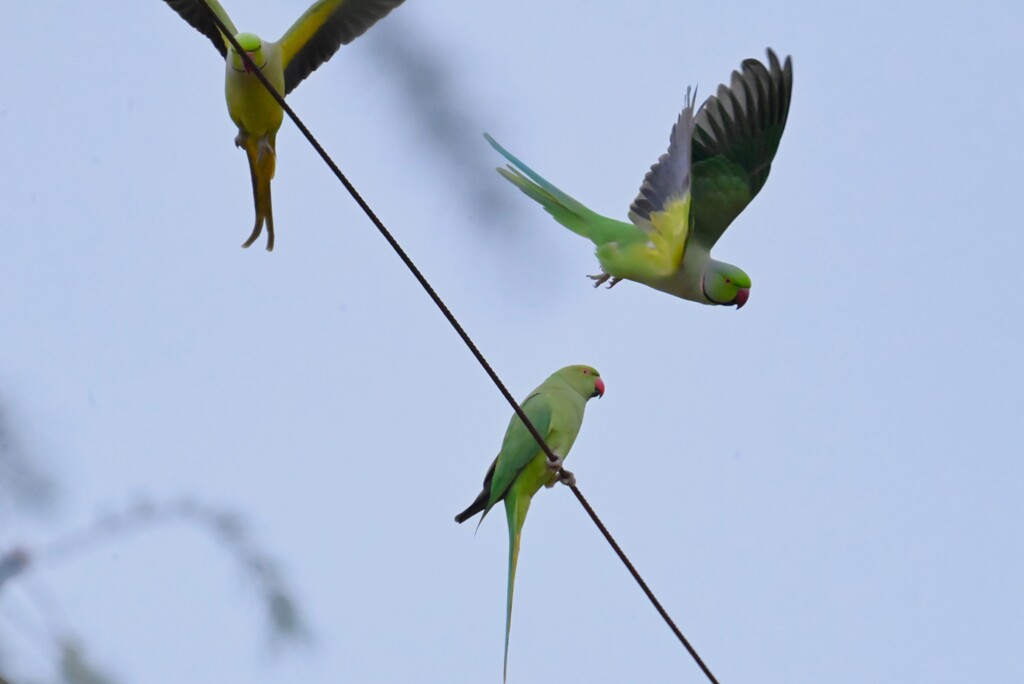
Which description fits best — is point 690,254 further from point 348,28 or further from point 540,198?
point 348,28

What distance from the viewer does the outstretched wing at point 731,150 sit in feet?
18.4

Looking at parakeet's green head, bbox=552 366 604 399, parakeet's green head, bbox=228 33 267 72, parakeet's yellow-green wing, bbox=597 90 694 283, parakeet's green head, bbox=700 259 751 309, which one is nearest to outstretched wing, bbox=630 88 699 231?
parakeet's yellow-green wing, bbox=597 90 694 283

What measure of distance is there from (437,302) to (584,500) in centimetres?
83

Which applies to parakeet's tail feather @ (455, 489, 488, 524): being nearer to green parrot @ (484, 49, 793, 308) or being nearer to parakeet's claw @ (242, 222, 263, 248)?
green parrot @ (484, 49, 793, 308)

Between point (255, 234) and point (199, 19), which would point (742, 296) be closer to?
point (255, 234)

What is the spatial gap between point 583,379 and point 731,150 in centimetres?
125

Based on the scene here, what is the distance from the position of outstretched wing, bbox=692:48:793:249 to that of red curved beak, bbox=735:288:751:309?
24 cm

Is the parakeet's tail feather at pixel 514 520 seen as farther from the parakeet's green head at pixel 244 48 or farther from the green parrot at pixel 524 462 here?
the parakeet's green head at pixel 244 48

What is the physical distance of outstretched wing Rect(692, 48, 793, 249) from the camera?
18.4 feet

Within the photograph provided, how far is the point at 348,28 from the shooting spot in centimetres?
564

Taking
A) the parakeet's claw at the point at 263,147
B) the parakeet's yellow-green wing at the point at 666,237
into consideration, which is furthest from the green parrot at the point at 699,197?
the parakeet's claw at the point at 263,147

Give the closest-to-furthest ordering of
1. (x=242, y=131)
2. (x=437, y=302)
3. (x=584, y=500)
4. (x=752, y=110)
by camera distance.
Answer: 1. (x=437, y=302)
2. (x=584, y=500)
3. (x=242, y=131)
4. (x=752, y=110)

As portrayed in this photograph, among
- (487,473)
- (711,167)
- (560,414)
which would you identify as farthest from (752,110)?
(487,473)

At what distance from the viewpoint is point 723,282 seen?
5727 mm
